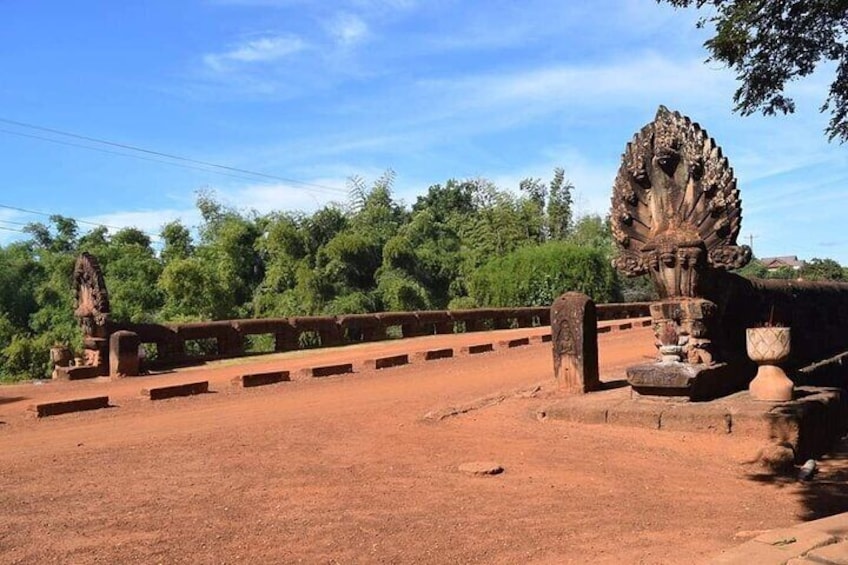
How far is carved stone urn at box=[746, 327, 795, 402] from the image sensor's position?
8.12m

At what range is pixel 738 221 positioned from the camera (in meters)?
8.94

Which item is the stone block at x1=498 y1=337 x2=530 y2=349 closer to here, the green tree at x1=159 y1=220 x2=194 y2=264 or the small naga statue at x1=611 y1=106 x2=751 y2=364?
the small naga statue at x1=611 y1=106 x2=751 y2=364

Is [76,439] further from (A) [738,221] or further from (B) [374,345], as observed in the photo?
(B) [374,345]

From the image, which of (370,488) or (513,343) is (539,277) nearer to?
(513,343)

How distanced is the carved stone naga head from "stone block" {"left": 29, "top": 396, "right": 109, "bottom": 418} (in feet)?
23.3

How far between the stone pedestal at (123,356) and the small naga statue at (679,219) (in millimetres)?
9650

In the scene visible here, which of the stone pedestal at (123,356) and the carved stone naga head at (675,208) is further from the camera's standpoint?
the stone pedestal at (123,356)

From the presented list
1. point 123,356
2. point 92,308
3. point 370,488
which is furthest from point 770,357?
point 92,308

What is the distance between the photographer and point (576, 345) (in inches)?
404

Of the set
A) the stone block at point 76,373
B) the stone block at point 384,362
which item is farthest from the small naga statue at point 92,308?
the stone block at point 384,362

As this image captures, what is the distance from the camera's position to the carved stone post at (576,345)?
33.6ft

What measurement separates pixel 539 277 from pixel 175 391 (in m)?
25.0

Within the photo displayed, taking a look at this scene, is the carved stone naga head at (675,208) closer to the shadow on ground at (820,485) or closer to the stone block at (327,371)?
the shadow on ground at (820,485)

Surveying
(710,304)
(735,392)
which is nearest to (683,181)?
(710,304)
